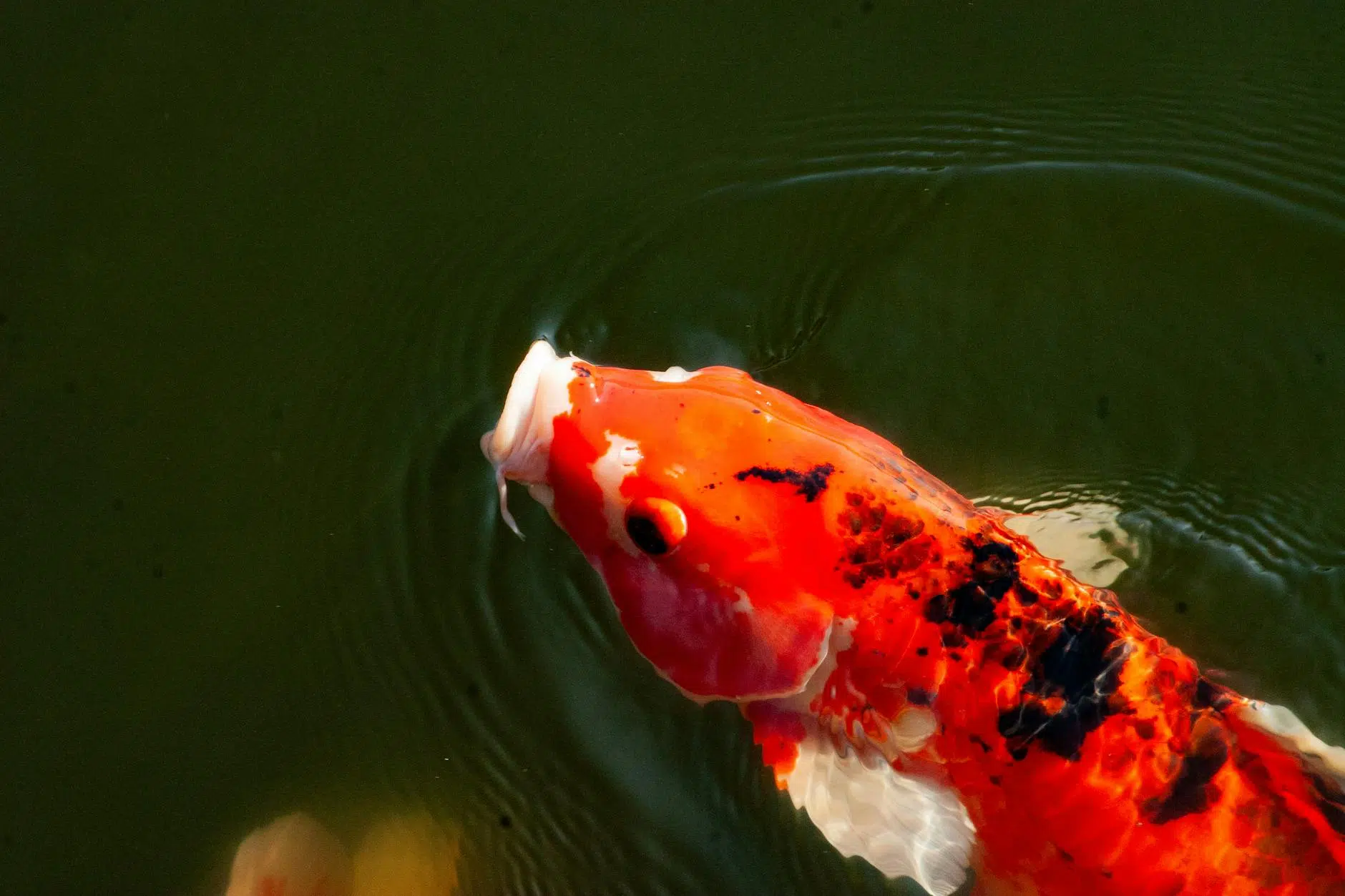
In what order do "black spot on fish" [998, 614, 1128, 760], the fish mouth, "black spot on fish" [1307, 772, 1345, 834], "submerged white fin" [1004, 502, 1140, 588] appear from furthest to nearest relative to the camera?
"submerged white fin" [1004, 502, 1140, 588] → the fish mouth → "black spot on fish" [998, 614, 1128, 760] → "black spot on fish" [1307, 772, 1345, 834]

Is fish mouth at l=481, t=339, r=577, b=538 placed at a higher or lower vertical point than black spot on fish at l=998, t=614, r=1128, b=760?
higher

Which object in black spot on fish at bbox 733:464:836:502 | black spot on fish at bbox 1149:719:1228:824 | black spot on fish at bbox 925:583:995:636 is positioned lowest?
black spot on fish at bbox 1149:719:1228:824

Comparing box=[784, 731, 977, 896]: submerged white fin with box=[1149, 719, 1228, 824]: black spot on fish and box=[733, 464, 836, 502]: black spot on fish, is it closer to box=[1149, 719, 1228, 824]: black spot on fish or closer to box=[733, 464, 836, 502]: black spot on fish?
box=[1149, 719, 1228, 824]: black spot on fish

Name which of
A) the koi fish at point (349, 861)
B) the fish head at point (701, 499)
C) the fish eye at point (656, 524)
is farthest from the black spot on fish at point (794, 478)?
the koi fish at point (349, 861)

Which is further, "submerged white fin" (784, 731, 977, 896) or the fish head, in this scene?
"submerged white fin" (784, 731, 977, 896)

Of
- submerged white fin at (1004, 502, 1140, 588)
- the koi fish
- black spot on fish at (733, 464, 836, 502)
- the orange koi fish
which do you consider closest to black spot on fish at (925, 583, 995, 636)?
the orange koi fish

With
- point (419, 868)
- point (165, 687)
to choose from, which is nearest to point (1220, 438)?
point (419, 868)
